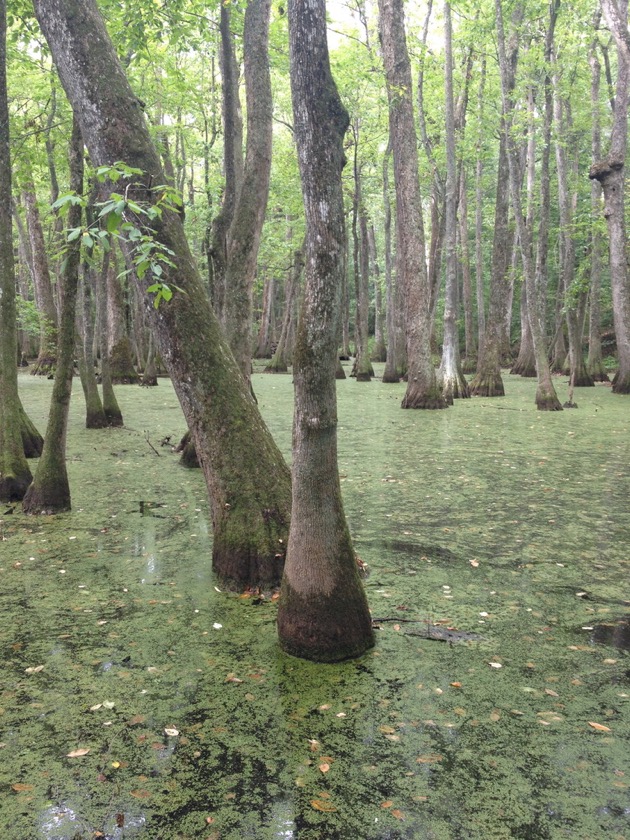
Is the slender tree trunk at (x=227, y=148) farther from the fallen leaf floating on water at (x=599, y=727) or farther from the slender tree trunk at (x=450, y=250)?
the slender tree trunk at (x=450, y=250)

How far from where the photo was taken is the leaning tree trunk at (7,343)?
5688 mm

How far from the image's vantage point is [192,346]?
Result: 3.96 m

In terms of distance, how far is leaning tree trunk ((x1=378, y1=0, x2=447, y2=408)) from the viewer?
39.0 ft

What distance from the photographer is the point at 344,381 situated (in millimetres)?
19672

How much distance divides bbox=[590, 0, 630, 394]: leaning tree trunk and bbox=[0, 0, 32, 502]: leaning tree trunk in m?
8.15

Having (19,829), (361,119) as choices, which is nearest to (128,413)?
(19,829)

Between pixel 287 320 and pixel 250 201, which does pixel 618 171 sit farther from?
pixel 287 320

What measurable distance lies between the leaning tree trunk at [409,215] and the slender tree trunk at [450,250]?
949mm

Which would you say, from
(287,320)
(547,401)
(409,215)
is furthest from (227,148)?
(287,320)

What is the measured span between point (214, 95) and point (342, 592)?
60.7ft

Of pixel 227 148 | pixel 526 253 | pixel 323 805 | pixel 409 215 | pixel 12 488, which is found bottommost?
pixel 323 805

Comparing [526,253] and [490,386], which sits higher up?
[526,253]

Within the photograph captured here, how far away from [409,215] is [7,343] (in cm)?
839

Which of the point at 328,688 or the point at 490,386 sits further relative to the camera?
the point at 490,386
